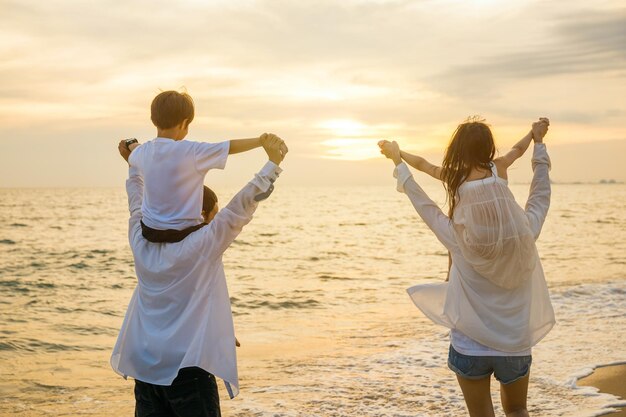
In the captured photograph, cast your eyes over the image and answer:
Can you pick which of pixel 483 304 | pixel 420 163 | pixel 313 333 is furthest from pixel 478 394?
pixel 313 333

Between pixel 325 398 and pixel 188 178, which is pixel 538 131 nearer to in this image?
pixel 188 178

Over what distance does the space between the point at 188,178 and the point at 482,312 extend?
1.67 meters

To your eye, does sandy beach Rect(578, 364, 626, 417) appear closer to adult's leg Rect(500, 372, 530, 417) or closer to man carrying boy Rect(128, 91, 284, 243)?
adult's leg Rect(500, 372, 530, 417)

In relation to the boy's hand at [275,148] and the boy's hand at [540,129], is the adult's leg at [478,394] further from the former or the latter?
the boy's hand at [275,148]

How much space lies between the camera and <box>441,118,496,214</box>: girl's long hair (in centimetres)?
361

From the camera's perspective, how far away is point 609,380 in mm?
7383

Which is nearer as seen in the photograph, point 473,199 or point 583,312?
point 473,199

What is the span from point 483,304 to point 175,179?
1.72 meters

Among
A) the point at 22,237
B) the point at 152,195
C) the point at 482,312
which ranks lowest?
the point at 22,237

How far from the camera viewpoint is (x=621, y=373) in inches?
300

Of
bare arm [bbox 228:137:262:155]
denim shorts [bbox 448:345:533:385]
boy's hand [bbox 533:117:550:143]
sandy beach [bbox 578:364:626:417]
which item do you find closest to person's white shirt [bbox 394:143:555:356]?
denim shorts [bbox 448:345:533:385]

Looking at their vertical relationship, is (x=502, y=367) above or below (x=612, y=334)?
above

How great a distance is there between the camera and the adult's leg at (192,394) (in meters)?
3.48

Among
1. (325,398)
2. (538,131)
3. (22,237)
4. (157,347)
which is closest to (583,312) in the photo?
(325,398)
